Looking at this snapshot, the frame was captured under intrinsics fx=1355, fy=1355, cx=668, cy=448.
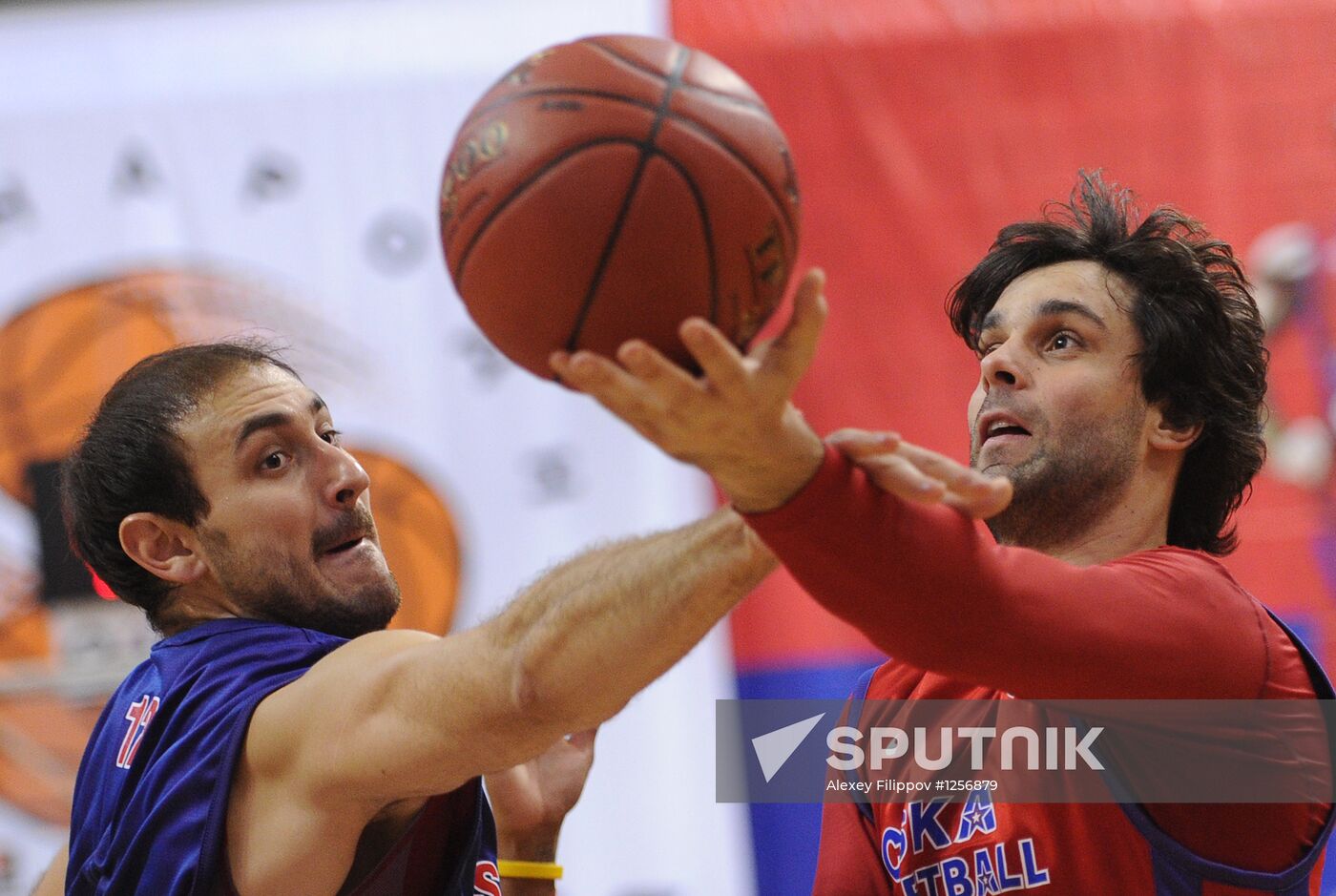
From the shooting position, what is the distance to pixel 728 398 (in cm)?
163

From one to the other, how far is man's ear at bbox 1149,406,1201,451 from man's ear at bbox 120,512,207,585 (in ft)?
5.99

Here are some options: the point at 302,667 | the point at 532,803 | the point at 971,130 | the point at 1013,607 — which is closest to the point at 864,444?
the point at 1013,607

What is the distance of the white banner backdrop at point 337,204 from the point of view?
5.37 m

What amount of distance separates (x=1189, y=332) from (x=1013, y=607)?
105cm

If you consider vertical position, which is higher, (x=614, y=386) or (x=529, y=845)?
(x=614, y=386)

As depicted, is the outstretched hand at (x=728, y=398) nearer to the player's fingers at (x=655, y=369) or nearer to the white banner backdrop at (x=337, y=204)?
the player's fingers at (x=655, y=369)

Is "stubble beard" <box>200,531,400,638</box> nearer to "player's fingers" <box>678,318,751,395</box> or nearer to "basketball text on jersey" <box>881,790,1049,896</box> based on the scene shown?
"basketball text on jersey" <box>881,790,1049,896</box>

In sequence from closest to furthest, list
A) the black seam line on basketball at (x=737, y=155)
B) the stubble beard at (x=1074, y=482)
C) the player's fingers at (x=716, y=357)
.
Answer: the player's fingers at (x=716, y=357) < the black seam line on basketball at (x=737, y=155) < the stubble beard at (x=1074, y=482)

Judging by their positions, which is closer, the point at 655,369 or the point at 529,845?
the point at 655,369

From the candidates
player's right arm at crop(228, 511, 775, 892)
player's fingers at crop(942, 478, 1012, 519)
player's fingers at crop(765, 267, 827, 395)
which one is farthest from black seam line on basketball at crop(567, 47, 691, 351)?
player's fingers at crop(942, 478, 1012, 519)

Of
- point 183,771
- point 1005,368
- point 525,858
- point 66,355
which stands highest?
point 66,355

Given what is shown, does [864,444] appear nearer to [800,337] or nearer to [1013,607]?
[800,337]

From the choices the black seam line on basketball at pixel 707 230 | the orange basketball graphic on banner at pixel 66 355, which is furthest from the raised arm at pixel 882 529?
the orange basketball graphic on banner at pixel 66 355

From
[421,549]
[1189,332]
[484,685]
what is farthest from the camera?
[421,549]
